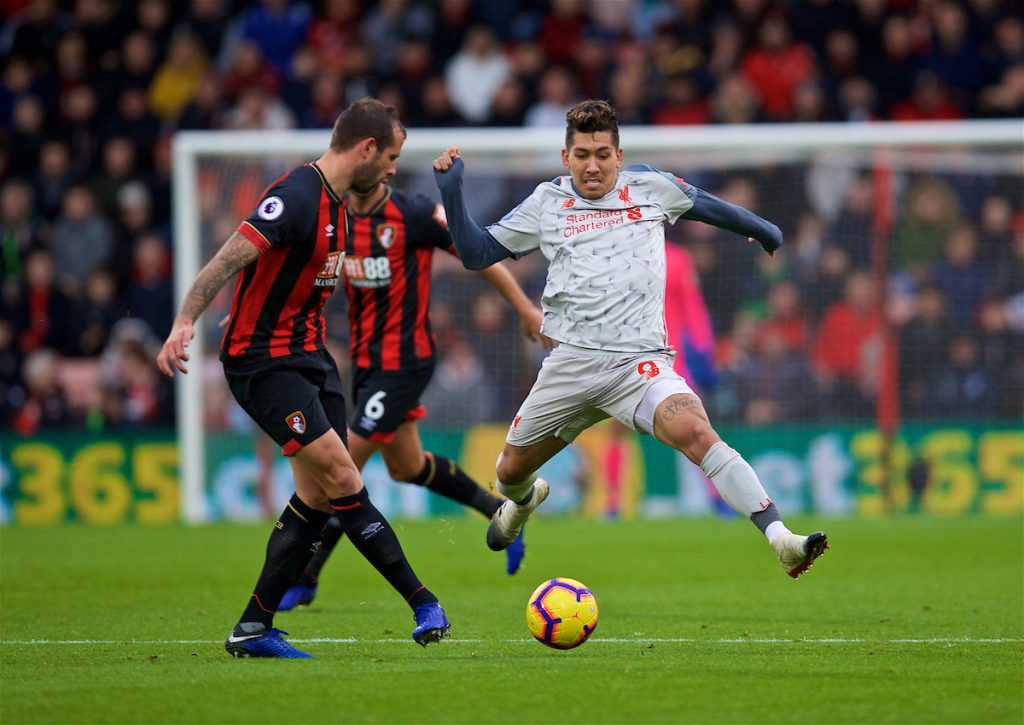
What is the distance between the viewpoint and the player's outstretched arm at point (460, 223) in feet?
23.8


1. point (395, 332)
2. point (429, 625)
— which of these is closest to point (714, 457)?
point (429, 625)

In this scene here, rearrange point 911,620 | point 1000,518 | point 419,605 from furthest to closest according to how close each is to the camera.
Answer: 1. point 1000,518
2. point 911,620
3. point 419,605

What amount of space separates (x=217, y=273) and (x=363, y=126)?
0.98m

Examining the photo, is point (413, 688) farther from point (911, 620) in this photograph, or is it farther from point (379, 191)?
point (379, 191)

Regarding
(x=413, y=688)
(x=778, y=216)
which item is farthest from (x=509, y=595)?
(x=778, y=216)

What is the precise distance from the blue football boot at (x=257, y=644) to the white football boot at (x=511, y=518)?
5.77ft

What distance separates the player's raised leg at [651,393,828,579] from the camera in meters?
6.87

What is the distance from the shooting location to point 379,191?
29.8 ft

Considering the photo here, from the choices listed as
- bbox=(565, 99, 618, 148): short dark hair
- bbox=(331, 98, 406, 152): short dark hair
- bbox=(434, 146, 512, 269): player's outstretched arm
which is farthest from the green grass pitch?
bbox=(565, 99, 618, 148): short dark hair

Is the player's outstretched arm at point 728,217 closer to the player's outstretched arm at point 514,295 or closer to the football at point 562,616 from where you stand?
the player's outstretched arm at point 514,295

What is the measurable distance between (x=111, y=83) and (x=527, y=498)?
13071 millimetres

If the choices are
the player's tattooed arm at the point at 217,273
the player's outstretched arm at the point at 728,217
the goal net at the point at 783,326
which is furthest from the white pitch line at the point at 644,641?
the goal net at the point at 783,326

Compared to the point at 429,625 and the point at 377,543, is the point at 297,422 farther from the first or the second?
the point at 429,625

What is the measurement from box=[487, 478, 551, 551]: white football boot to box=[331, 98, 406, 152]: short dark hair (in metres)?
2.18
